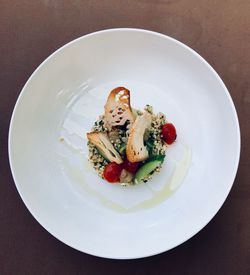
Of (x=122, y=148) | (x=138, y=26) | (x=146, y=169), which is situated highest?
(x=138, y=26)

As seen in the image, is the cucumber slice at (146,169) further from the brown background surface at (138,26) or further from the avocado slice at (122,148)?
the brown background surface at (138,26)

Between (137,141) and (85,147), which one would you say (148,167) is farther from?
(85,147)

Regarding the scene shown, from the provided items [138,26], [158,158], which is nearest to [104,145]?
[158,158]

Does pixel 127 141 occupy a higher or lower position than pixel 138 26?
lower

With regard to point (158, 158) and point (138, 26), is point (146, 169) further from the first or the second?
point (138, 26)

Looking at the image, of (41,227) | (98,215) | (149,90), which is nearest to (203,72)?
(149,90)

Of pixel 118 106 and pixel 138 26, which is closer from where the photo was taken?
pixel 118 106

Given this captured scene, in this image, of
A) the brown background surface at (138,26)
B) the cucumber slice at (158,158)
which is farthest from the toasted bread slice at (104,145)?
the brown background surface at (138,26)
